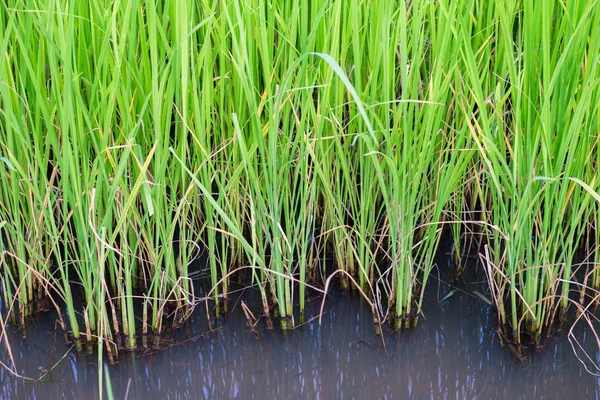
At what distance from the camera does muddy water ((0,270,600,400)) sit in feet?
3.89

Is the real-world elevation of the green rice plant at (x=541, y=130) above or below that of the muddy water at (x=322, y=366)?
above

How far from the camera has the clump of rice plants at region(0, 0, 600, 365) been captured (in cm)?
109

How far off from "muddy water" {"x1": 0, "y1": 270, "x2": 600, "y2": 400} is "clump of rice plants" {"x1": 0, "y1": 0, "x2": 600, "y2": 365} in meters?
0.05

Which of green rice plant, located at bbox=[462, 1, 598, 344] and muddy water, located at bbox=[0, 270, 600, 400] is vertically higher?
green rice plant, located at bbox=[462, 1, 598, 344]

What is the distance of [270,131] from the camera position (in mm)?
1131

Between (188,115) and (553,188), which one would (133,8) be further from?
(553,188)

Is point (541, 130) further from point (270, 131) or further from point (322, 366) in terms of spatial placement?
point (322, 366)

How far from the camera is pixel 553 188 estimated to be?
1136 millimetres

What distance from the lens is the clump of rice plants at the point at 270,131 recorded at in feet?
3.56

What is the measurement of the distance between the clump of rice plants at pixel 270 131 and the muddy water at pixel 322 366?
0.16ft

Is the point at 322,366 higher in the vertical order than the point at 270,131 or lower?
lower

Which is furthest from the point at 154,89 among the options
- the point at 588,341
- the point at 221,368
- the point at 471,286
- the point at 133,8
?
the point at 588,341

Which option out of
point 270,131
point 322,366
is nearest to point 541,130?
point 270,131

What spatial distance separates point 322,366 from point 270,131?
0.49m
